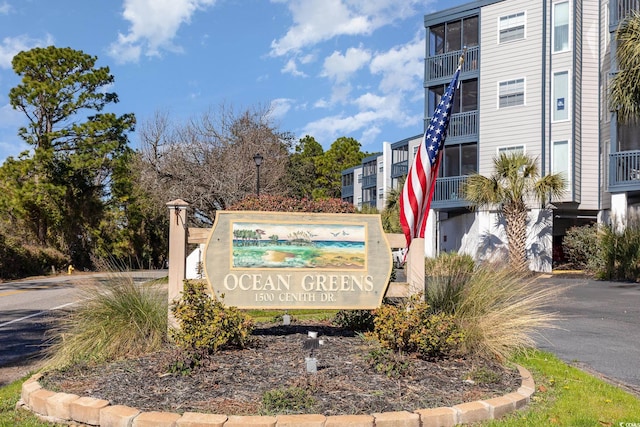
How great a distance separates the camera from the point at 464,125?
93.8ft

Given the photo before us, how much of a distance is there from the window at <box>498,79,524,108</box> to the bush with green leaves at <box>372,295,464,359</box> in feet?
74.3

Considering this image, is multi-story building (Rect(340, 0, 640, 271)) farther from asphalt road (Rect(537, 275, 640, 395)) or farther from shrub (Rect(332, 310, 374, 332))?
shrub (Rect(332, 310, 374, 332))

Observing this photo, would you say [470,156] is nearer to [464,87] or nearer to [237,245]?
[464,87]

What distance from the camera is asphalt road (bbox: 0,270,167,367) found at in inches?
309

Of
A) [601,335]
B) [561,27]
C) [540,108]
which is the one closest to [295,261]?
[601,335]

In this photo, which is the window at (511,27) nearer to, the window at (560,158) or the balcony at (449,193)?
the window at (560,158)

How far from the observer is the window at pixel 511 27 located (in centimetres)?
2666

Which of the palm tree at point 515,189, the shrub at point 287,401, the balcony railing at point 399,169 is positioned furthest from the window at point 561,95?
the shrub at point 287,401

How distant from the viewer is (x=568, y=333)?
9594mm

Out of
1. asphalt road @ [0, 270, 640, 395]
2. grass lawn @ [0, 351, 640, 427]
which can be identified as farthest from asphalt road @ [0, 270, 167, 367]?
grass lawn @ [0, 351, 640, 427]

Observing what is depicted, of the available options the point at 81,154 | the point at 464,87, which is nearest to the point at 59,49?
the point at 81,154

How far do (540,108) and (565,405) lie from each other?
22.9 meters

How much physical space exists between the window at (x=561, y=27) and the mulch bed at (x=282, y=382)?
23.0 meters

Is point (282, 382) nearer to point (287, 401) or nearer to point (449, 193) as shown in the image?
point (287, 401)
